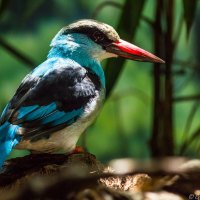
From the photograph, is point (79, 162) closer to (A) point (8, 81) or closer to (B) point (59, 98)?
(B) point (59, 98)

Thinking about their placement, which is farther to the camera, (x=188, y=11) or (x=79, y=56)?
(x=188, y=11)

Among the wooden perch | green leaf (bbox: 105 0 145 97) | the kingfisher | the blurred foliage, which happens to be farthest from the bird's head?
the blurred foliage

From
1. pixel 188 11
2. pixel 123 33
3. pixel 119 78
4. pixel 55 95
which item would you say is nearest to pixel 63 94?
pixel 55 95

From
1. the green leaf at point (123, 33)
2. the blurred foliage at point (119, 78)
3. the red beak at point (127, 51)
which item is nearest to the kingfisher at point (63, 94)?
the red beak at point (127, 51)

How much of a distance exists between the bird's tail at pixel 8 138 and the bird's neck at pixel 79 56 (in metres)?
0.34

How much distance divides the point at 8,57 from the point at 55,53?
128 cm

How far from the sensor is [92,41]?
5.31ft

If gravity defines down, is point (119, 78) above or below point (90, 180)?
below

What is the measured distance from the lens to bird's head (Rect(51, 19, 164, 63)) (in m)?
1.59

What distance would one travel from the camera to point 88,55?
1.60 m

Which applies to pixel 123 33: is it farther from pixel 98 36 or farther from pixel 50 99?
pixel 50 99

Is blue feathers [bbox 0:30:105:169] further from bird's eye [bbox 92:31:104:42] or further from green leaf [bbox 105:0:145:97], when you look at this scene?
green leaf [bbox 105:0:145:97]

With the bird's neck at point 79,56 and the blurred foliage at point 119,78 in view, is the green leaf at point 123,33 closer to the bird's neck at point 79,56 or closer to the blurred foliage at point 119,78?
the bird's neck at point 79,56

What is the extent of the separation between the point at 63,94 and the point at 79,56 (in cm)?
20
